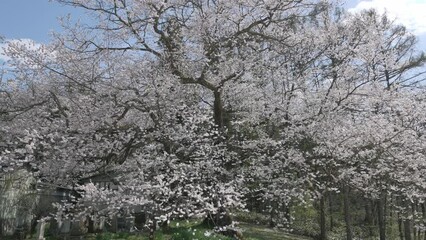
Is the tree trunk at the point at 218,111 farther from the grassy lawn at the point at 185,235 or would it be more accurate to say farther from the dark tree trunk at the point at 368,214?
the dark tree trunk at the point at 368,214

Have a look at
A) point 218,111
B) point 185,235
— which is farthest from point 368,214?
point 185,235

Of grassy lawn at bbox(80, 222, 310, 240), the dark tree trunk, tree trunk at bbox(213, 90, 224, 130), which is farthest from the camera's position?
the dark tree trunk

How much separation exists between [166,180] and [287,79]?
6.32m

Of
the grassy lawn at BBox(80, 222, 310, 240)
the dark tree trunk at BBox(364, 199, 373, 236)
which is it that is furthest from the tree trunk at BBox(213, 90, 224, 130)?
the dark tree trunk at BBox(364, 199, 373, 236)

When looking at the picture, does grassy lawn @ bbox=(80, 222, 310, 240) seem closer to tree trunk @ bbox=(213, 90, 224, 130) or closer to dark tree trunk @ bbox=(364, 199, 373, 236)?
tree trunk @ bbox=(213, 90, 224, 130)

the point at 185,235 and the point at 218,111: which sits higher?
the point at 218,111

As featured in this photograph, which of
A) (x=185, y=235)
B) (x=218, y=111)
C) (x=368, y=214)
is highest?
(x=218, y=111)

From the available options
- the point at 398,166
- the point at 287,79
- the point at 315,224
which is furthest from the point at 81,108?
the point at 315,224

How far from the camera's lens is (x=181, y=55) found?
10523 millimetres

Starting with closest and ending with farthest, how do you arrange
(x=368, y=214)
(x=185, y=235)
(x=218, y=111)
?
(x=185, y=235)
(x=218, y=111)
(x=368, y=214)

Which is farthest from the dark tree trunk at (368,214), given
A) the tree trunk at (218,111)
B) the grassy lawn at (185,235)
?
the tree trunk at (218,111)

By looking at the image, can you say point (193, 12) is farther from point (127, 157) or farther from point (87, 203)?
point (87, 203)

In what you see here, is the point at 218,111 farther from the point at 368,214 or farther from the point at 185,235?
the point at 368,214

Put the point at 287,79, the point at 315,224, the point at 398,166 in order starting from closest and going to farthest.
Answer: the point at 398,166 < the point at 287,79 < the point at 315,224
